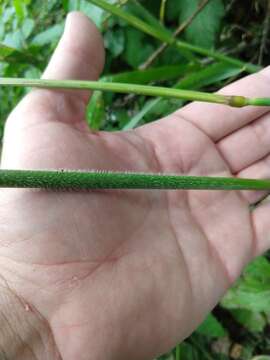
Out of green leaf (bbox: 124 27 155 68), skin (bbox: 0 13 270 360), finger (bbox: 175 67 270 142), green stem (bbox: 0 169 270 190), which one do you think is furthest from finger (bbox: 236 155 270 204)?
green leaf (bbox: 124 27 155 68)

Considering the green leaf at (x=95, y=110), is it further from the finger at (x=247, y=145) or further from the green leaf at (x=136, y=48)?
the finger at (x=247, y=145)

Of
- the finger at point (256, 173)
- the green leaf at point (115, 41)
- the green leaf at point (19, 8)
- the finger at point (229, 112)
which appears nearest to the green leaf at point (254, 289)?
the finger at point (256, 173)

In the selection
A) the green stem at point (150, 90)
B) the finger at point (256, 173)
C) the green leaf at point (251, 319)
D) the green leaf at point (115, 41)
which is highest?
the green stem at point (150, 90)

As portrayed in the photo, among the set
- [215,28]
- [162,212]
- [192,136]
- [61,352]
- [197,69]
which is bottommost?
[61,352]

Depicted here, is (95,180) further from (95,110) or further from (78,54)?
(95,110)

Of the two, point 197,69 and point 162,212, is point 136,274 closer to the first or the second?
point 162,212

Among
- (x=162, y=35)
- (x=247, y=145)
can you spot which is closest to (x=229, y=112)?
(x=247, y=145)

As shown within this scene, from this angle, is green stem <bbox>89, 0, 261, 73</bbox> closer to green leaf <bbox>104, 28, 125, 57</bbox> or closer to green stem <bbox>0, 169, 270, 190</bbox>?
green leaf <bbox>104, 28, 125, 57</bbox>

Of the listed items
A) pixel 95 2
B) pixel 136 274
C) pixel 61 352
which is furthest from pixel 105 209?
pixel 95 2
